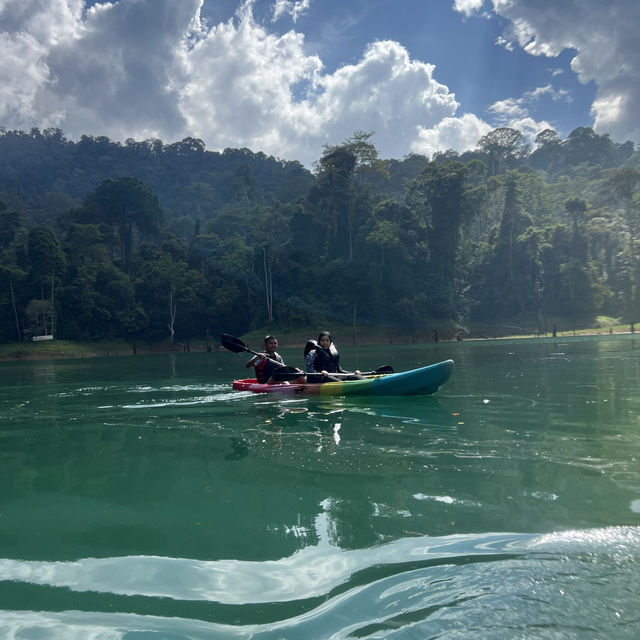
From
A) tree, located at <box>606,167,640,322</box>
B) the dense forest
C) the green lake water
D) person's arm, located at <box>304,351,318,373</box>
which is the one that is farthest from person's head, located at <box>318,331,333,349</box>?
tree, located at <box>606,167,640,322</box>

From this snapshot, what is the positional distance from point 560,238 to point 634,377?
51602 mm

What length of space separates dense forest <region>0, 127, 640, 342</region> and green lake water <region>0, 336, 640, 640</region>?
4183 centimetres

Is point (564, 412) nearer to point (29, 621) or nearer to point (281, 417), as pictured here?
point (281, 417)

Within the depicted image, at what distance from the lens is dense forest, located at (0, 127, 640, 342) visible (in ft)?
156

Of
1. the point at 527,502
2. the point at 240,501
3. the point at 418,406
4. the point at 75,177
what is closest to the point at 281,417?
the point at 418,406

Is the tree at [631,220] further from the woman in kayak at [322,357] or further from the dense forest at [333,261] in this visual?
the woman in kayak at [322,357]

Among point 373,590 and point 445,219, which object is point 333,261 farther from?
point 373,590

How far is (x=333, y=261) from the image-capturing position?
5619cm

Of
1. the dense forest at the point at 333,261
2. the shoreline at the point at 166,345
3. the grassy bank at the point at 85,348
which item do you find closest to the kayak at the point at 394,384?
the shoreline at the point at 166,345

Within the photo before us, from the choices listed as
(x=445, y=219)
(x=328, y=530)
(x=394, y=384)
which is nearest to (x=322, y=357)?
(x=394, y=384)

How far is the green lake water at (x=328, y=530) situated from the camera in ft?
A: 8.24

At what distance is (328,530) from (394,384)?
6.52m

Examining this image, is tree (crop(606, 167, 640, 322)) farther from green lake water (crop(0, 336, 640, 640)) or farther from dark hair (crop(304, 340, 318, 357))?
green lake water (crop(0, 336, 640, 640))

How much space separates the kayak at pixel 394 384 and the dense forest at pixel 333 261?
38727mm
